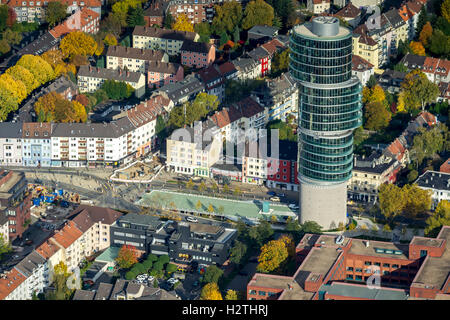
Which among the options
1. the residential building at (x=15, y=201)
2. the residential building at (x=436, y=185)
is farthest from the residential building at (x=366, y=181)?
the residential building at (x=15, y=201)

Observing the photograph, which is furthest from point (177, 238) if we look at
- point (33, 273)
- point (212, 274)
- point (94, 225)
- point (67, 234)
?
point (33, 273)

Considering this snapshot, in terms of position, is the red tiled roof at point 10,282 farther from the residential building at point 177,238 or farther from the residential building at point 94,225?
the residential building at point 177,238

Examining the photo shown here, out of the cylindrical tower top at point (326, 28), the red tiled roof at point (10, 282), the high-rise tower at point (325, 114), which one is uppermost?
the cylindrical tower top at point (326, 28)

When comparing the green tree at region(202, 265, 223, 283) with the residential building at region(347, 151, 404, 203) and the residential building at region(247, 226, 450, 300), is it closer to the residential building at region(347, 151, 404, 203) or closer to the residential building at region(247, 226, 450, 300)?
the residential building at region(247, 226, 450, 300)

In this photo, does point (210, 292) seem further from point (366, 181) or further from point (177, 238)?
point (366, 181)

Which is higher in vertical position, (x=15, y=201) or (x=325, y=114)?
(x=325, y=114)

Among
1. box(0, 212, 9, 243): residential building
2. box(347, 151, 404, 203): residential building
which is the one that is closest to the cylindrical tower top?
box(347, 151, 404, 203): residential building
